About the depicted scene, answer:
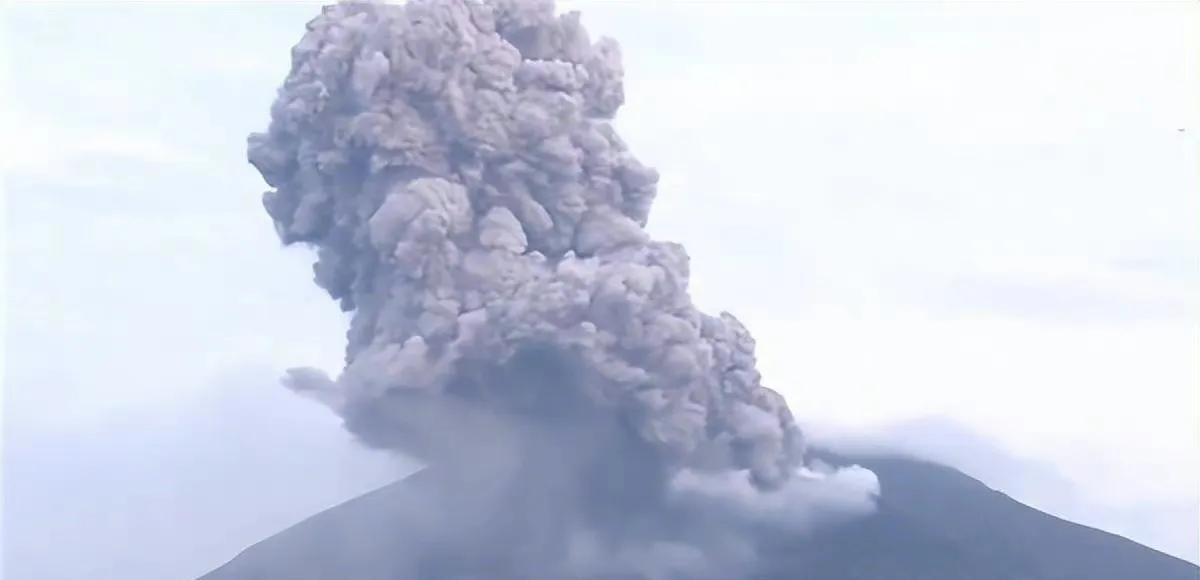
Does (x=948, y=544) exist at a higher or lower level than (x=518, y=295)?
lower

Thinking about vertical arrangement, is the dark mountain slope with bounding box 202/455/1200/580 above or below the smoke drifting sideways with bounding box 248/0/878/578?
below

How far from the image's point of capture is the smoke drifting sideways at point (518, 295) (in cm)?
841

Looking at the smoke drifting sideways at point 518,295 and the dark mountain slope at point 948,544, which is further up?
the smoke drifting sideways at point 518,295

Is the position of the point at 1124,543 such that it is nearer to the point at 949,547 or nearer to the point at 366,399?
the point at 949,547

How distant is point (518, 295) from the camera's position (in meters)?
8.48

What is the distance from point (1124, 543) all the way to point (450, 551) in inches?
159

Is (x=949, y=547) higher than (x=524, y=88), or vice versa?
(x=524, y=88)

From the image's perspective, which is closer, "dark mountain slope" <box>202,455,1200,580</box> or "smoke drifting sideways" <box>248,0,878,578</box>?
"smoke drifting sideways" <box>248,0,878,578</box>

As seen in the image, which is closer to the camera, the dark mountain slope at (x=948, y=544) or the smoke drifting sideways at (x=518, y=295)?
the smoke drifting sideways at (x=518, y=295)

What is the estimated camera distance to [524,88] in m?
8.77

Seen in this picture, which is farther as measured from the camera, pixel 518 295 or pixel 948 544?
pixel 948 544

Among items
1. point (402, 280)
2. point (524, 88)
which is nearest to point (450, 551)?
point (402, 280)

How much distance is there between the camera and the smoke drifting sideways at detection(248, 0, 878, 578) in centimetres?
841

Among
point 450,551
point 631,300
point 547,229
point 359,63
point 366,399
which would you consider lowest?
point 450,551
